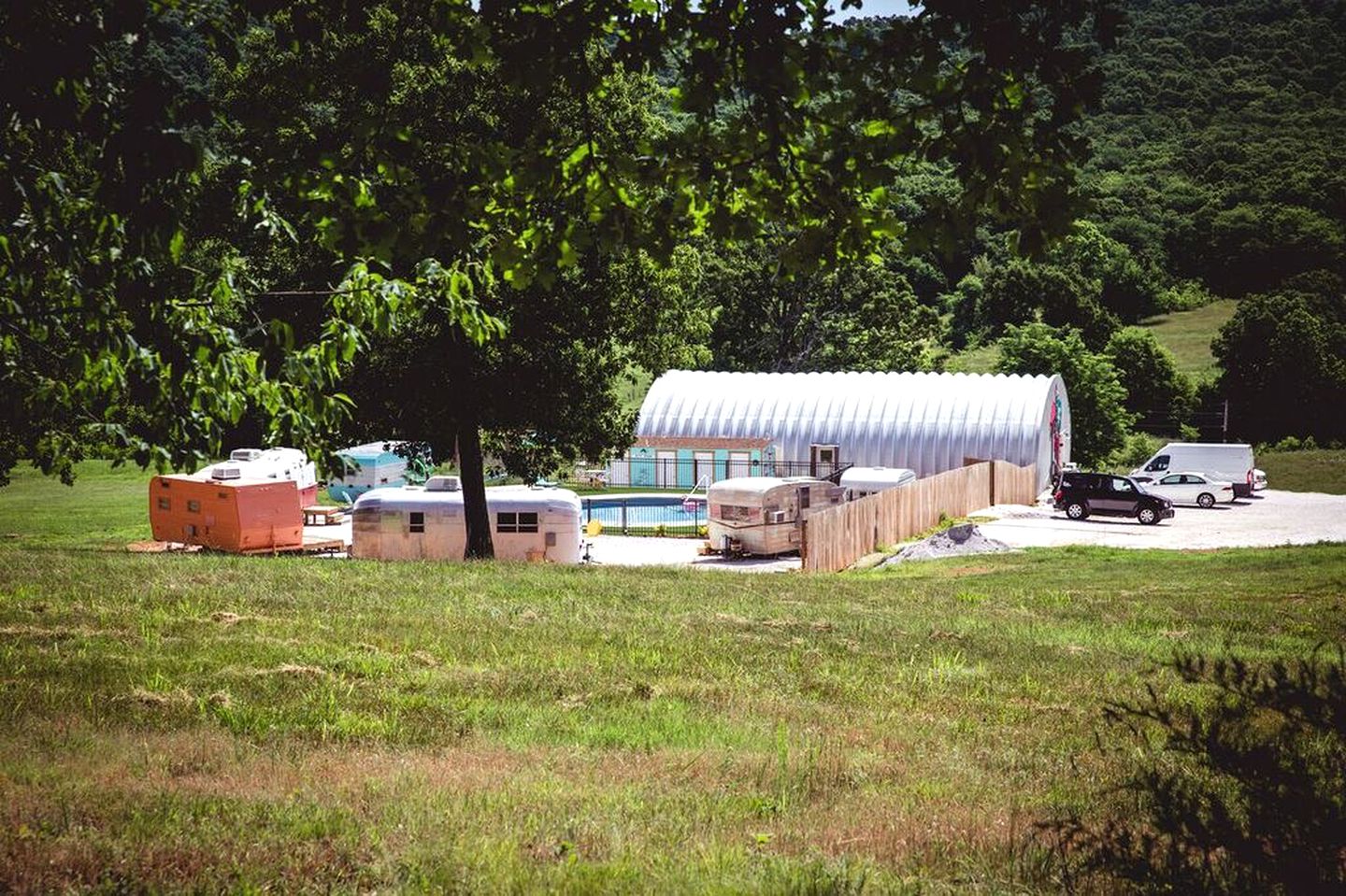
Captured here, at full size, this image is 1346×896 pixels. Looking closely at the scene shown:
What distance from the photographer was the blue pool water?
5203 cm

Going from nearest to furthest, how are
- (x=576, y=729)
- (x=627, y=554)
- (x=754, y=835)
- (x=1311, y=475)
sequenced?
(x=754, y=835) < (x=576, y=729) < (x=627, y=554) < (x=1311, y=475)

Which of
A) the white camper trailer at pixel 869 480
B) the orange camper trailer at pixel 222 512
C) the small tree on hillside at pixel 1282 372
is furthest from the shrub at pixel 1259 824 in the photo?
the small tree on hillside at pixel 1282 372

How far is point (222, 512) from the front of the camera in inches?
1486

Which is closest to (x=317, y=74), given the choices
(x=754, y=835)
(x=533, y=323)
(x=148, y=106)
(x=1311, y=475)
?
(x=148, y=106)

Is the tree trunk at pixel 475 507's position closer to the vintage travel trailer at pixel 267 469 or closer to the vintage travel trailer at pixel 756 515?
the vintage travel trailer at pixel 267 469

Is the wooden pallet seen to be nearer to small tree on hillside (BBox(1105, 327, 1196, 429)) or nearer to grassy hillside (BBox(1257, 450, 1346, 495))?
grassy hillside (BBox(1257, 450, 1346, 495))

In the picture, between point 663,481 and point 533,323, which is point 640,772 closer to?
point 533,323

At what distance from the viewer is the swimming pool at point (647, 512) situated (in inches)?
1944

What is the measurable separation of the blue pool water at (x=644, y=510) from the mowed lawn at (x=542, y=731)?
3163cm

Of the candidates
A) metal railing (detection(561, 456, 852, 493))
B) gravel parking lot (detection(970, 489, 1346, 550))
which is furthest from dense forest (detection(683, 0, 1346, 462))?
metal railing (detection(561, 456, 852, 493))

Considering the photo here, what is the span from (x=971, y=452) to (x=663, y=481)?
14.9 meters

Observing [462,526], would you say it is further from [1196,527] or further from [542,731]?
[542,731]

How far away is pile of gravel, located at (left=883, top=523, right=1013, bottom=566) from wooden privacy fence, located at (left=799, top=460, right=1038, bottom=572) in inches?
53.7

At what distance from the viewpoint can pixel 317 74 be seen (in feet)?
24.3
